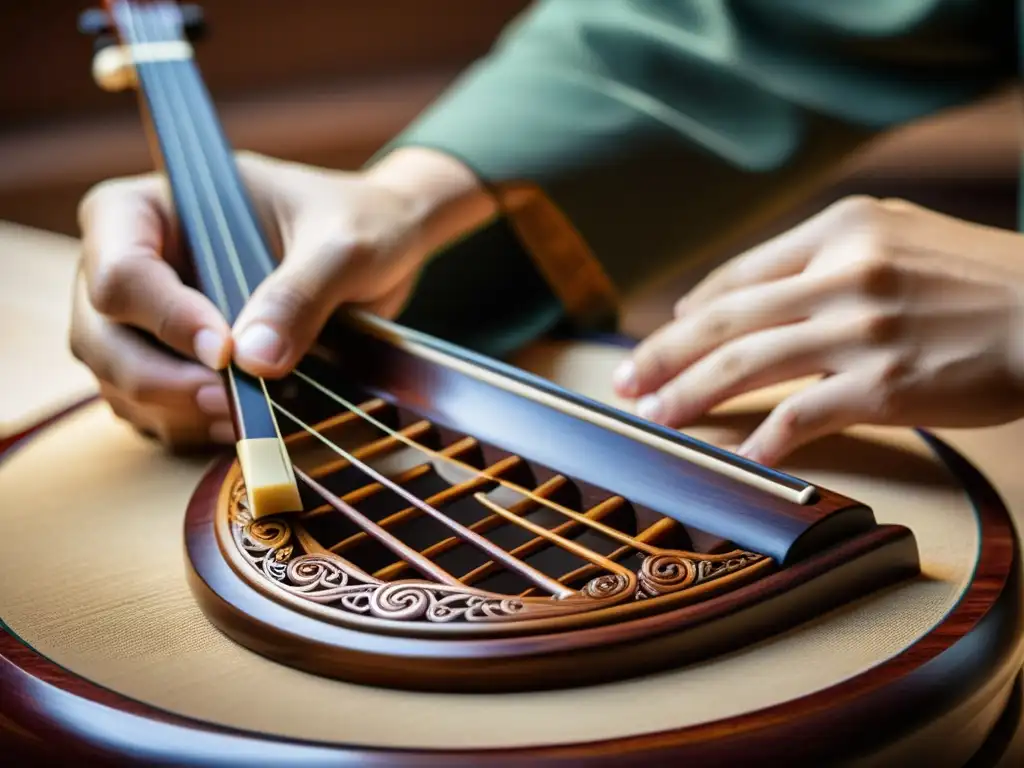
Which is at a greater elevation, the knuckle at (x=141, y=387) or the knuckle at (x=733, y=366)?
the knuckle at (x=141, y=387)

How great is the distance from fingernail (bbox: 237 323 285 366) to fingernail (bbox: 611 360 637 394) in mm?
214

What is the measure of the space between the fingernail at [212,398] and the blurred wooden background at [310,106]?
58.4 inches

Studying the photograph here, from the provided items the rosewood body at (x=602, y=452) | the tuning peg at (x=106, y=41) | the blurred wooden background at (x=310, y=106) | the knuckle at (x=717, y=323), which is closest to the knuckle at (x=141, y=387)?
the rosewood body at (x=602, y=452)

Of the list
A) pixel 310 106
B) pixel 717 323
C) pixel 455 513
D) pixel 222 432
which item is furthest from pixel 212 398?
pixel 310 106

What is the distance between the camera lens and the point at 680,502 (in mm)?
494

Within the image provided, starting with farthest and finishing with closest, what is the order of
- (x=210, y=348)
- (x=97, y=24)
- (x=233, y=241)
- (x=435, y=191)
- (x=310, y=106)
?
(x=310, y=106)
(x=97, y=24)
(x=435, y=191)
(x=233, y=241)
(x=210, y=348)

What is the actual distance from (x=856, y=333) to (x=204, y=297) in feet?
1.26

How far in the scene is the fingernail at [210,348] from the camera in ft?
1.99

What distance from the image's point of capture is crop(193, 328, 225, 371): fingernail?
607mm

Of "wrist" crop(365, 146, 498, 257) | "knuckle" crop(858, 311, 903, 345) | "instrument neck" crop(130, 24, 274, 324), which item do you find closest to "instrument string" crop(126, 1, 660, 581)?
"instrument neck" crop(130, 24, 274, 324)

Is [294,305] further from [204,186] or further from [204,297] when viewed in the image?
[204,186]

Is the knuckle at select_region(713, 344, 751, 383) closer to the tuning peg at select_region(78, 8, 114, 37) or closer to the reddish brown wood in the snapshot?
the reddish brown wood

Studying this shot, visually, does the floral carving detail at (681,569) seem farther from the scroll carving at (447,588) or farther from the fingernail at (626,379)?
the fingernail at (626,379)

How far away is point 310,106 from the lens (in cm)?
215
